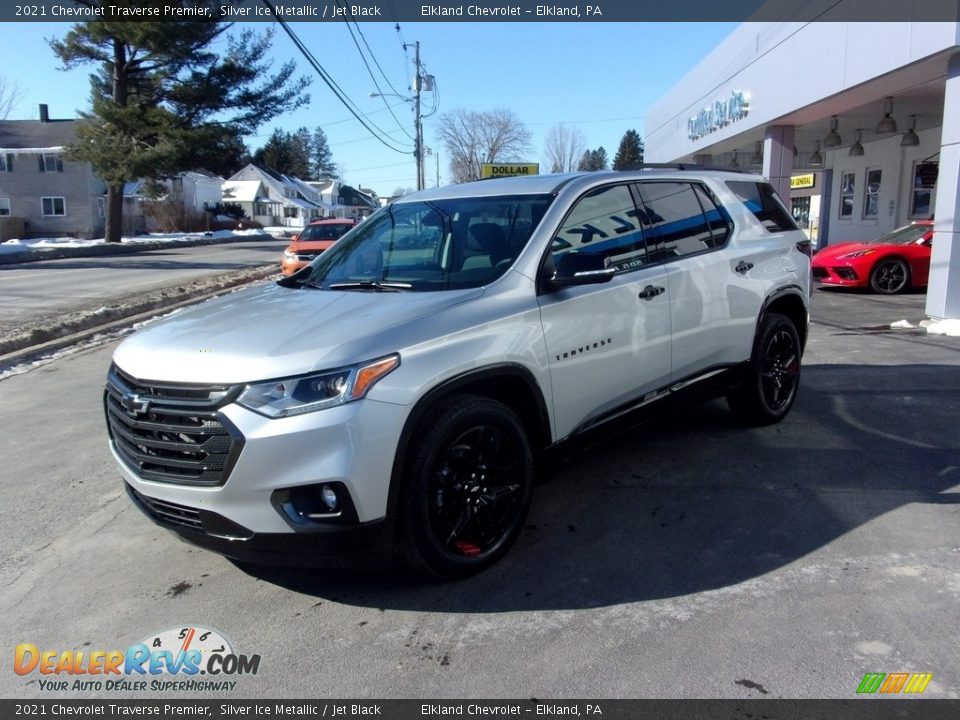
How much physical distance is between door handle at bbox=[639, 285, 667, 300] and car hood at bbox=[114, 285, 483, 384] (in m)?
1.17

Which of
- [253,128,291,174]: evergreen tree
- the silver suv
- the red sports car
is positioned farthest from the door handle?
[253,128,291,174]: evergreen tree

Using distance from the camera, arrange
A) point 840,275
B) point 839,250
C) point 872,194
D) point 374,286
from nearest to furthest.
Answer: point 374,286 < point 840,275 < point 839,250 < point 872,194

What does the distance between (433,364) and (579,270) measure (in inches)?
38.8

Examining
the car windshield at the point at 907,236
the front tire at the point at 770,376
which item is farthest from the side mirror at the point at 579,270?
the car windshield at the point at 907,236

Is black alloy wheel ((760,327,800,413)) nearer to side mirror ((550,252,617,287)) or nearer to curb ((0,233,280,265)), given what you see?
side mirror ((550,252,617,287))


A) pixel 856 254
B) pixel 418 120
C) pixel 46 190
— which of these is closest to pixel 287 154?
pixel 46 190

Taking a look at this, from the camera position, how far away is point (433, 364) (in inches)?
129

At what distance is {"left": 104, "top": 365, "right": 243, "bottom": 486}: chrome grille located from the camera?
3.05 m

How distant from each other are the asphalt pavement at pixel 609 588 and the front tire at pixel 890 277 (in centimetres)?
991

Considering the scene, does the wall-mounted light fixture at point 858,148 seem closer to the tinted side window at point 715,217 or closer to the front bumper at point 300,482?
the tinted side window at point 715,217

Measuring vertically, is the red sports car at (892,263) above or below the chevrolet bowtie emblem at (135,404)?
above

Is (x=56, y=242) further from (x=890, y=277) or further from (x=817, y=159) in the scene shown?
(x=890, y=277)

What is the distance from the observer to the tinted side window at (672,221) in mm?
4703
